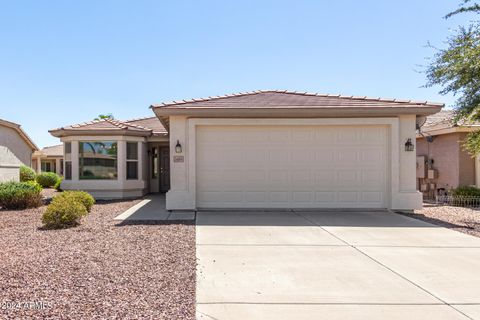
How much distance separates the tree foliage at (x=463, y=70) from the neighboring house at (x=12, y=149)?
19.1 meters

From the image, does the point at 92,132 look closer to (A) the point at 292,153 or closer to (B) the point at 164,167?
(B) the point at 164,167

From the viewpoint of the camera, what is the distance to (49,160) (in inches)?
1336

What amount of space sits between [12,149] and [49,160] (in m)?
17.1

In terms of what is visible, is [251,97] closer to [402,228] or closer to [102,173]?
[402,228]

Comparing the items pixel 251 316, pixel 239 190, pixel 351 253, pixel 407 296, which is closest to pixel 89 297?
pixel 251 316

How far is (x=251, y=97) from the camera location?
446 inches

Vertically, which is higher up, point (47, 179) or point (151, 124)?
point (151, 124)

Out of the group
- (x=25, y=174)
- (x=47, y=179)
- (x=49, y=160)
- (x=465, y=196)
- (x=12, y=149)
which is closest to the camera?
(x=465, y=196)

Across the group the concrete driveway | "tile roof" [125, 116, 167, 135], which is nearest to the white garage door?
the concrete driveway

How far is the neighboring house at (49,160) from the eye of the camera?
30938 mm

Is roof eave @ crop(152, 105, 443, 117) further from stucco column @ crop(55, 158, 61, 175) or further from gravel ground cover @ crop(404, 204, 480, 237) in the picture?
stucco column @ crop(55, 158, 61, 175)

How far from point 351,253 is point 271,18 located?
9.73 meters

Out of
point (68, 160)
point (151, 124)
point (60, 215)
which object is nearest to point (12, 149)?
point (68, 160)

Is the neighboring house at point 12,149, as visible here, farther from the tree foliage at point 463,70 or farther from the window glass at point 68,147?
the tree foliage at point 463,70
